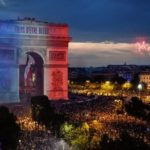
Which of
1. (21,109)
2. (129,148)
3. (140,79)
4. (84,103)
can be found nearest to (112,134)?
(129,148)

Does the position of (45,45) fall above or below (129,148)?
above

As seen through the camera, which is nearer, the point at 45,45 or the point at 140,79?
the point at 45,45

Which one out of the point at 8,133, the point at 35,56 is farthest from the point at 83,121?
the point at 35,56

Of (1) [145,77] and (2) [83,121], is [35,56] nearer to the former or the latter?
(2) [83,121]

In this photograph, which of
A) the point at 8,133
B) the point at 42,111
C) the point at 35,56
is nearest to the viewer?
the point at 8,133

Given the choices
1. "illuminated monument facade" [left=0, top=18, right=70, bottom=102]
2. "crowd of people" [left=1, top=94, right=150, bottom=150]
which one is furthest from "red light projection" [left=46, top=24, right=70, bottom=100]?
"crowd of people" [left=1, top=94, right=150, bottom=150]

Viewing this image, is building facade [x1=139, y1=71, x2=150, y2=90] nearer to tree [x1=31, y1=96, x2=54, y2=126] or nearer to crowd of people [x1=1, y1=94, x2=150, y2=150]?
crowd of people [x1=1, y1=94, x2=150, y2=150]

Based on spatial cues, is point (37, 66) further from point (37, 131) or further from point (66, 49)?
point (37, 131)
